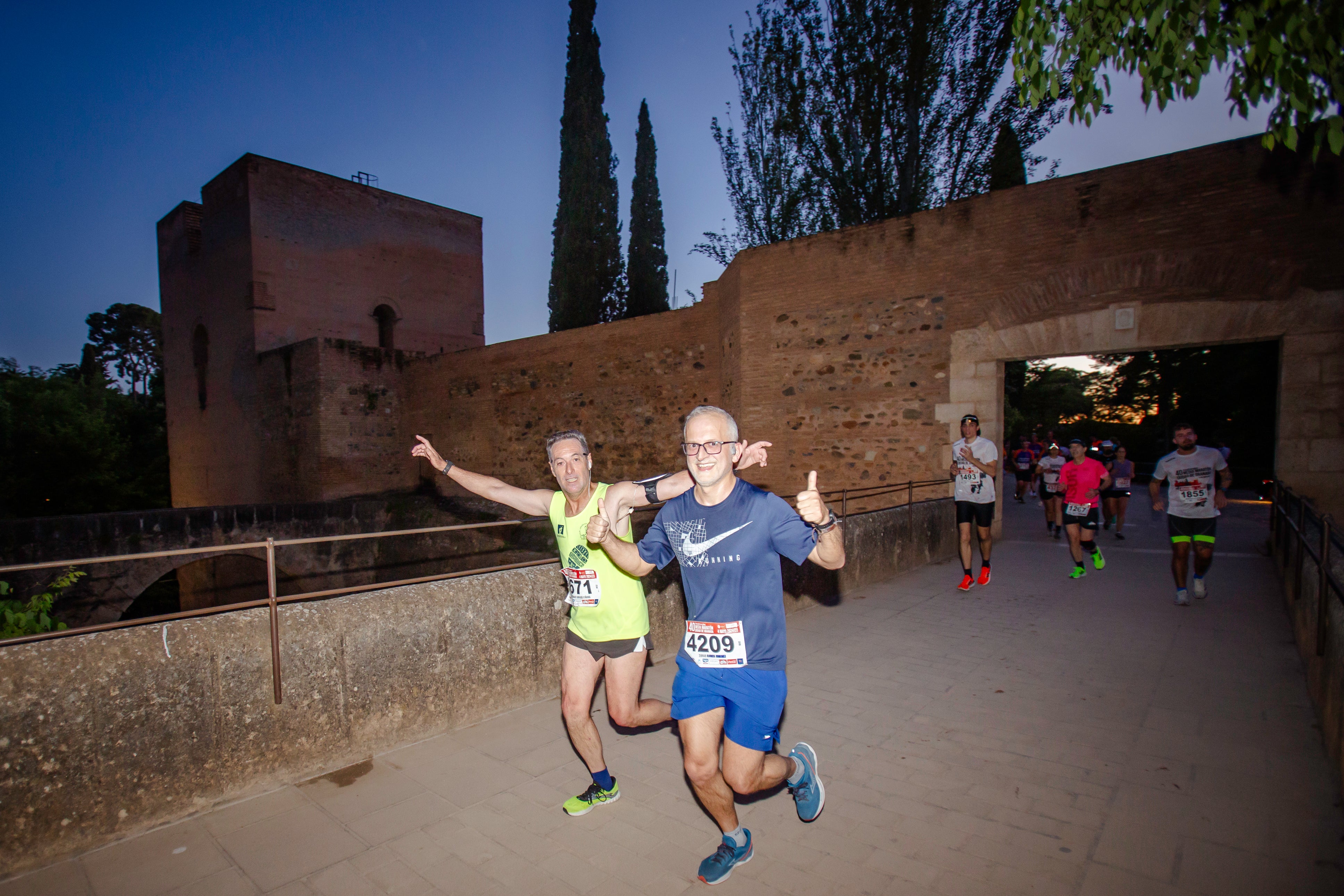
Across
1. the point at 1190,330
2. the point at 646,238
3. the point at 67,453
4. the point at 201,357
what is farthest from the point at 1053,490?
the point at 67,453

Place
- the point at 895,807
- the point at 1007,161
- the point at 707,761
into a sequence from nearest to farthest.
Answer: the point at 707,761 < the point at 895,807 < the point at 1007,161

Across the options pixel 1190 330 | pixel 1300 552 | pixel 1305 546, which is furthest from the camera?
pixel 1190 330

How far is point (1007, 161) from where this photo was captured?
18.5 m

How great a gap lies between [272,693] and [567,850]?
1585mm

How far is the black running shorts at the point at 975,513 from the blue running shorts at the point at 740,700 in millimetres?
5276

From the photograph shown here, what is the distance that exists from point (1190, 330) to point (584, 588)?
8.97m

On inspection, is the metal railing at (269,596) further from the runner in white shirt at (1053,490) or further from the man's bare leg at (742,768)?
the runner in white shirt at (1053,490)

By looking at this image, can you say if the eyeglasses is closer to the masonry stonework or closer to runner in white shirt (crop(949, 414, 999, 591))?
runner in white shirt (crop(949, 414, 999, 591))

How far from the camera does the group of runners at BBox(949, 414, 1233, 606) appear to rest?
6.02 m

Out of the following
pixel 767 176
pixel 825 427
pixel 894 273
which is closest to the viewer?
pixel 894 273

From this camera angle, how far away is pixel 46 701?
2.57m

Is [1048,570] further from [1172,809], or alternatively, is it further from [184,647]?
[184,647]

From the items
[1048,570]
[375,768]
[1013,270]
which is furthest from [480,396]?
[375,768]

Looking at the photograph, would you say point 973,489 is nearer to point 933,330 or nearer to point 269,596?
point 933,330
